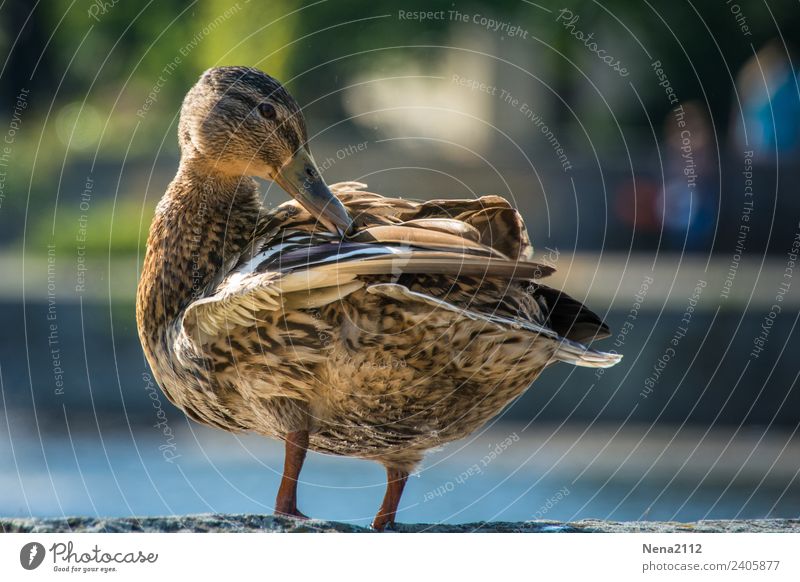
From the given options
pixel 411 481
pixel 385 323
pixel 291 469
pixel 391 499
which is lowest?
pixel 411 481

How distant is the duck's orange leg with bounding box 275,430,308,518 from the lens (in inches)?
169

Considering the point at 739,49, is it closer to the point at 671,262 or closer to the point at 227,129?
the point at 671,262

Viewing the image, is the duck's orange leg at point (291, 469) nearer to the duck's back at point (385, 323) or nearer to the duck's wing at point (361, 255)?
the duck's back at point (385, 323)

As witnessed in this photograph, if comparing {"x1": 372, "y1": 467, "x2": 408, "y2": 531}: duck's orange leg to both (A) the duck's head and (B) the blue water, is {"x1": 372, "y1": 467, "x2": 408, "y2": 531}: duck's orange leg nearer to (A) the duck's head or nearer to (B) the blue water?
(A) the duck's head

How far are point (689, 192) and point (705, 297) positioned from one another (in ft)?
6.51

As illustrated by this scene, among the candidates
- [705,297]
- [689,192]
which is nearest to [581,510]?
[705,297]

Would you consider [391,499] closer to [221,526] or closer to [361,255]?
[221,526]

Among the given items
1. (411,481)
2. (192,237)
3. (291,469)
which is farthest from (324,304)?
(411,481)

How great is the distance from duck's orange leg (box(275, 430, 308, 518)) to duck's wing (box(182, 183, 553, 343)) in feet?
1.82

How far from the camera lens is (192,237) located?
179 inches

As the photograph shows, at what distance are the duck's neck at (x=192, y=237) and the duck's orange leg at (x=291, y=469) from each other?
675 mm

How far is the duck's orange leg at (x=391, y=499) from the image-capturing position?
15.4 feet
